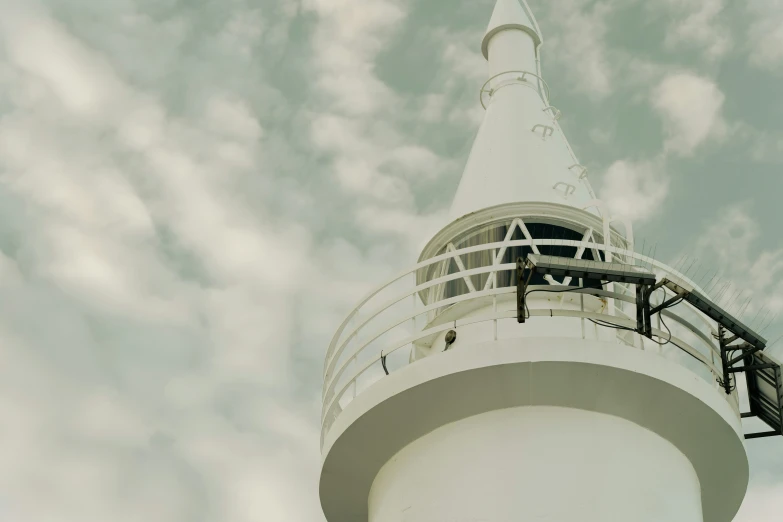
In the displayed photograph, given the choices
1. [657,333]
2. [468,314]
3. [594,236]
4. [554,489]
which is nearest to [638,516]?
[554,489]

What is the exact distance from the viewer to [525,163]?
20.1 metres

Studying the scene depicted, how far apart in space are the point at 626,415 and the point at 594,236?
4.25 meters

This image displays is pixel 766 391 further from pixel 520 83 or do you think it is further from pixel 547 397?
pixel 520 83

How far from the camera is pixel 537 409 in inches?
618

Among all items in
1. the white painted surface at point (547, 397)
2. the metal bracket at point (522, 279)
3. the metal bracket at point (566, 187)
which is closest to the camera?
the metal bracket at point (522, 279)

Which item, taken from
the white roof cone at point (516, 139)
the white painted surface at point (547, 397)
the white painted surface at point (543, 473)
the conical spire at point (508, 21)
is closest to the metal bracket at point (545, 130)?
the white roof cone at point (516, 139)

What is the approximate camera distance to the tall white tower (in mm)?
15109

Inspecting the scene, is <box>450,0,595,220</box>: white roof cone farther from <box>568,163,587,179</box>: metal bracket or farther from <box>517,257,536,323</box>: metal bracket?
<box>517,257,536,323</box>: metal bracket

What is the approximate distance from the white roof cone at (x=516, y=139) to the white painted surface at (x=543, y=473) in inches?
188

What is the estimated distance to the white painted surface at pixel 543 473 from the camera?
1480 cm

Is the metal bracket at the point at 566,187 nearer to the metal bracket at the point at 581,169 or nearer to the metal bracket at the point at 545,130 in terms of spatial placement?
the metal bracket at the point at 581,169

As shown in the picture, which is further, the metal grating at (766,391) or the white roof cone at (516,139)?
the white roof cone at (516,139)

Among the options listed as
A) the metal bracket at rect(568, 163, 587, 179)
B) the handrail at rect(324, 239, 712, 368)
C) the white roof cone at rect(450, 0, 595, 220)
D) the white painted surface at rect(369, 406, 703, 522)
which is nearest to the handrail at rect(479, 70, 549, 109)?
the white roof cone at rect(450, 0, 595, 220)

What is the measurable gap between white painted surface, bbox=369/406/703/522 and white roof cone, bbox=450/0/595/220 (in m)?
4.76
